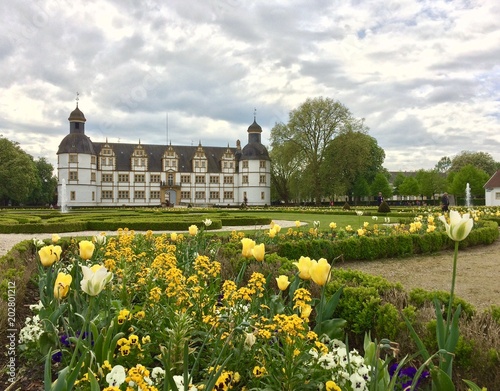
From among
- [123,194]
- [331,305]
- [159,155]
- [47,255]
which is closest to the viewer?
[331,305]

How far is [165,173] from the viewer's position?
5969 cm

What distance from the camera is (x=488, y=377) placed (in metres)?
3.07

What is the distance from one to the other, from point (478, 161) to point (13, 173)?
7221 centimetres

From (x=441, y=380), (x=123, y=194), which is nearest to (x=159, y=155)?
(x=123, y=194)

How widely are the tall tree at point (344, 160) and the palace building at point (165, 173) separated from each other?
13.7 m

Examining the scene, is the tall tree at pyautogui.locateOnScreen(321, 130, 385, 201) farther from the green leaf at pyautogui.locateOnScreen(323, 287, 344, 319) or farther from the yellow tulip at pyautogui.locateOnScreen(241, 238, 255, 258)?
the green leaf at pyautogui.locateOnScreen(323, 287, 344, 319)

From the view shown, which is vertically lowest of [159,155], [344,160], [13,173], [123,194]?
[123,194]

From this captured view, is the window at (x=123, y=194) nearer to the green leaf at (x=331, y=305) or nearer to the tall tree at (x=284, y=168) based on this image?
the tall tree at (x=284, y=168)

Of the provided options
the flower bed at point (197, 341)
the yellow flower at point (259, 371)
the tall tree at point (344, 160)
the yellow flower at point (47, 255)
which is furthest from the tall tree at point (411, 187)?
the yellow flower at point (259, 371)

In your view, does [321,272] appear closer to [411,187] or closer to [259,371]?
[259,371]

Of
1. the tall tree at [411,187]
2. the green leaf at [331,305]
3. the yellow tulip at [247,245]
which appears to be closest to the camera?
the green leaf at [331,305]

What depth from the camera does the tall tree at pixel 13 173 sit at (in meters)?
51.8

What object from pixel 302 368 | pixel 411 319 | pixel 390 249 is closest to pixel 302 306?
pixel 302 368

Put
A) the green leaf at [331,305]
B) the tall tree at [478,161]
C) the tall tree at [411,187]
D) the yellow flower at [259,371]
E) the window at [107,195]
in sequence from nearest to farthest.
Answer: the yellow flower at [259,371] < the green leaf at [331,305] < the window at [107,195] < the tall tree at [411,187] < the tall tree at [478,161]
